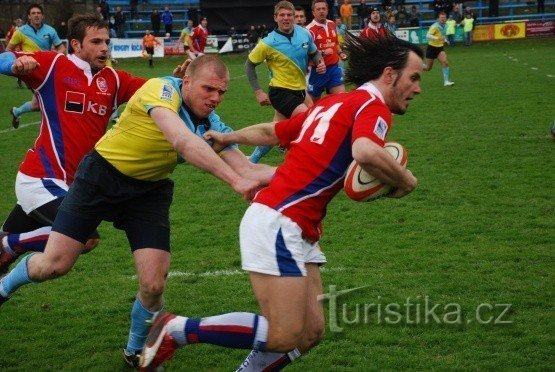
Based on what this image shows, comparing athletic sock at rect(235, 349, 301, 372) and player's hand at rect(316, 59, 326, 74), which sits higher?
player's hand at rect(316, 59, 326, 74)

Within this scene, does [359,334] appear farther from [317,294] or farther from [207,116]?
[207,116]

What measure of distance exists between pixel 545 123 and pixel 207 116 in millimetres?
10957

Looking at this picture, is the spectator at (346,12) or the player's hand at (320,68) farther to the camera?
the spectator at (346,12)

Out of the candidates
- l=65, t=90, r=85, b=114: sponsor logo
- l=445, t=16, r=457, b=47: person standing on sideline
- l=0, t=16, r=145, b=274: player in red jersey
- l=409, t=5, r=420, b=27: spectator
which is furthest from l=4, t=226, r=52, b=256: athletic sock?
l=409, t=5, r=420, b=27: spectator

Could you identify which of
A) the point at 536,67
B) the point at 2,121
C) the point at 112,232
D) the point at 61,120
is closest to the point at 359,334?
the point at 61,120

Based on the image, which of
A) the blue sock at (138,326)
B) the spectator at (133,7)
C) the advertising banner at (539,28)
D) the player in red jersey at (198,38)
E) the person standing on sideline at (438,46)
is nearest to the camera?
the blue sock at (138,326)

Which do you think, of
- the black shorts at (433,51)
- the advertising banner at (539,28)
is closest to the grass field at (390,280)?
the black shorts at (433,51)

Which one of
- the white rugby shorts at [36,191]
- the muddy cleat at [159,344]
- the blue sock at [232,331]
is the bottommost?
the muddy cleat at [159,344]

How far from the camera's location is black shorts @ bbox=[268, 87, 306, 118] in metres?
12.2

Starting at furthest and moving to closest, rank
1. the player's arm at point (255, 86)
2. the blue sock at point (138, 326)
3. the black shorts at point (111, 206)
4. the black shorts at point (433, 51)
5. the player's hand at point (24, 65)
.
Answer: the black shorts at point (433, 51)
the player's arm at point (255, 86)
the player's hand at point (24, 65)
the blue sock at point (138, 326)
the black shorts at point (111, 206)

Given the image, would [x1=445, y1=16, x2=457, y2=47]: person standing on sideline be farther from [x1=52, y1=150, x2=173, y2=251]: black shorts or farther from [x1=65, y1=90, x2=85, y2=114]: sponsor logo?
[x1=52, y1=150, x2=173, y2=251]: black shorts

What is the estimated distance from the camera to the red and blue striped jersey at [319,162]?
4352mm

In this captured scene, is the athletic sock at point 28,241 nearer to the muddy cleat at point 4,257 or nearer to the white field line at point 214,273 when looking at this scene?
the muddy cleat at point 4,257

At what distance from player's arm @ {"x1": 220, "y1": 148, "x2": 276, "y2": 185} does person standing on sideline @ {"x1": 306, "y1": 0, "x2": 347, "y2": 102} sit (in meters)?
8.33
